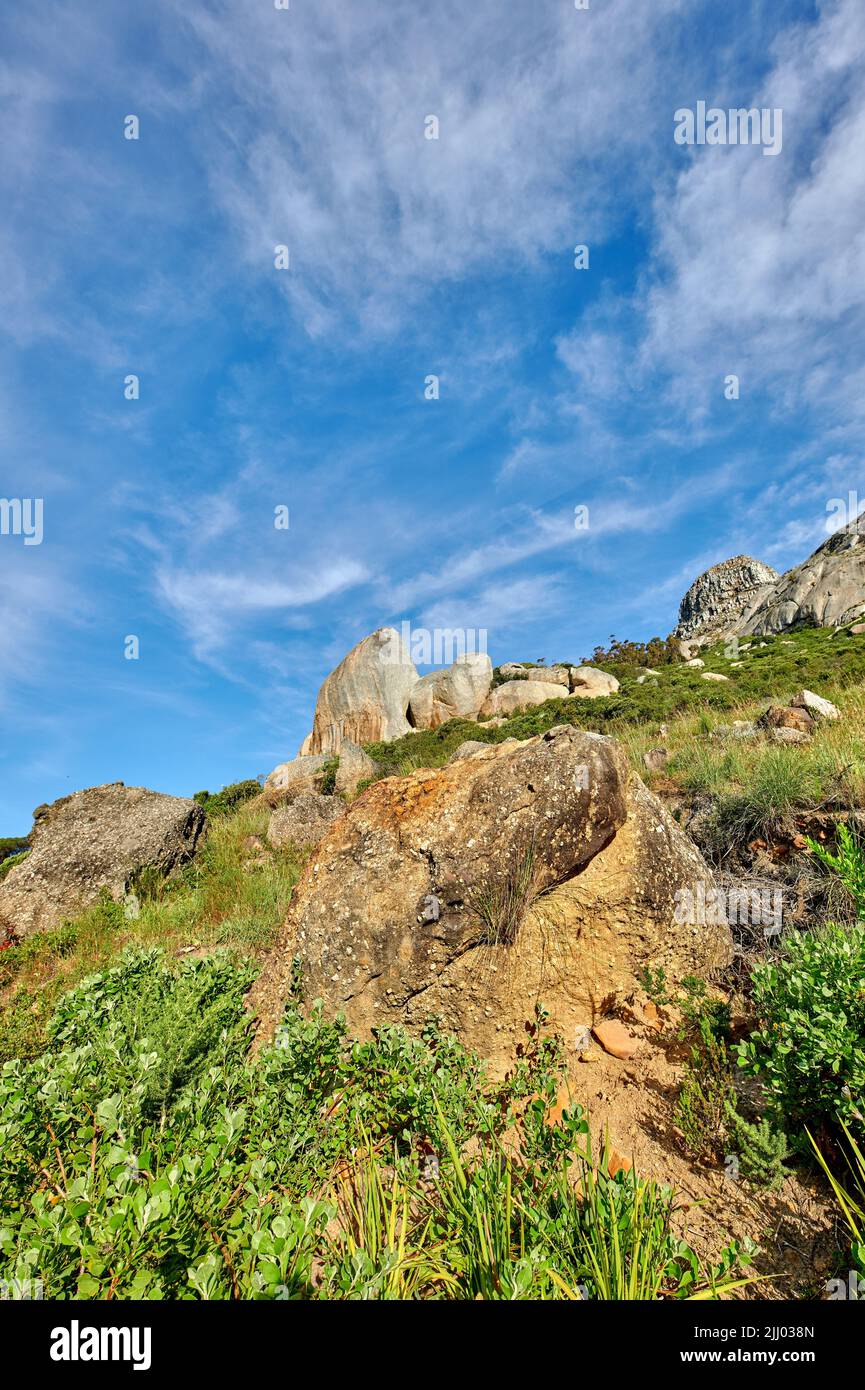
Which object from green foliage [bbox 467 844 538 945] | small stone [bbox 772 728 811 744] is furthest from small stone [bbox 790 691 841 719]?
green foliage [bbox 467 844 538 945]

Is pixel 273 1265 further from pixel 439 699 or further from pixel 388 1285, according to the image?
pixel 439 699

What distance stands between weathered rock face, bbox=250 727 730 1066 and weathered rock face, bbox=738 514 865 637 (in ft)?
120

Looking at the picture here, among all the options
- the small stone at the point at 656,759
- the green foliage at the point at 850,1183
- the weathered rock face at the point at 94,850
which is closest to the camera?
the green foliage at the point at 850,1183

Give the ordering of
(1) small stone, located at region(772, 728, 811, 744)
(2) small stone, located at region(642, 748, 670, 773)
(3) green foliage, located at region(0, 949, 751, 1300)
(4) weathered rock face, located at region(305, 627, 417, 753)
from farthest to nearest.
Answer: (4) weathered rock face, located at region(305, 627, 417, 753) → (2) small stone, located at region(642, 748, 670, 773) → (1) small stone, located at region(772, 728, 811, 744) → (3) green foliage, located at region(0, 949, 751, 1300)

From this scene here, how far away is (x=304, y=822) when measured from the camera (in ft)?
36.3

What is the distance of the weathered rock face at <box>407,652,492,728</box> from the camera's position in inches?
1206

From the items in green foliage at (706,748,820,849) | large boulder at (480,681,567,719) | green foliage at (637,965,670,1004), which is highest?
large boulder at (480,681,567,719)

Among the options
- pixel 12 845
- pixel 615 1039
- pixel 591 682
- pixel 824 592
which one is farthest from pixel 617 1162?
pixel 824 592

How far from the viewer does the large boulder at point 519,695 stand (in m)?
29.2

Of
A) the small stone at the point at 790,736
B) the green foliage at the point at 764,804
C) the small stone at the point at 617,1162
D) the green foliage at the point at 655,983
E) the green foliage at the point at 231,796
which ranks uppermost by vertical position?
the green foliage at the point at 231,796

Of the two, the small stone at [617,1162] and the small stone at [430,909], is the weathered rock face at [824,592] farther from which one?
the small stone at [617,1162]

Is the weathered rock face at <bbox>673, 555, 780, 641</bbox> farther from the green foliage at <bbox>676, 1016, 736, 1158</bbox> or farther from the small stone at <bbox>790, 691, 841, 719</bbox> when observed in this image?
the green foliage at <bbox>676, 1016, 736, 1158</bbox>

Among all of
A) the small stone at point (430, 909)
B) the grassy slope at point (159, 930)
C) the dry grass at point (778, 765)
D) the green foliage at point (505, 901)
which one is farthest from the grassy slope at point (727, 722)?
the grassy slope at point (159, 930)

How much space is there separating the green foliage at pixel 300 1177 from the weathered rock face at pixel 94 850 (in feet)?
19.4
